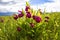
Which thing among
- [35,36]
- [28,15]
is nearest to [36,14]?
[28,15]

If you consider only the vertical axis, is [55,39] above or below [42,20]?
below

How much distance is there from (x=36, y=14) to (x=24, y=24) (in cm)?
40

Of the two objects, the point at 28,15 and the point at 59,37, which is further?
the point at 59,37

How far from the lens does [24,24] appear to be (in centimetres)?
553

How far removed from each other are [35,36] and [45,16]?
675 millimetres

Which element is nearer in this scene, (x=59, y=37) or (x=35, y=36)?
(x=35, y=36)

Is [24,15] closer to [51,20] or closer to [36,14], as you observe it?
[36,14]

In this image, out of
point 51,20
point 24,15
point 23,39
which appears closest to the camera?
point 23,39

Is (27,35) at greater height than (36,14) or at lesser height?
lesser

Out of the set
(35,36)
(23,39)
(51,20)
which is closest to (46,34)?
(35,36)

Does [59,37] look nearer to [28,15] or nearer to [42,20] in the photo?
[42,20]

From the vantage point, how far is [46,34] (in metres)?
5.54

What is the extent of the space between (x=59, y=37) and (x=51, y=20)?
3.16 feet

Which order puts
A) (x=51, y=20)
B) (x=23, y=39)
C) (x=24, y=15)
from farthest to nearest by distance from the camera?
(x=51, y=20) < (x=24, y=15) < (x=23, y=39)
